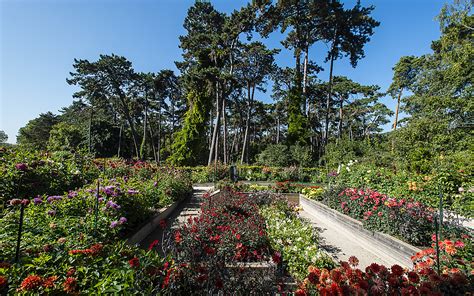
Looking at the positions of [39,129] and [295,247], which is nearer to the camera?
[295,247]

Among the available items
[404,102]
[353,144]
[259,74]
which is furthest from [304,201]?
[404,102]

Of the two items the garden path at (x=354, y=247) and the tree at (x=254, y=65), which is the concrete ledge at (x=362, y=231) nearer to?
the garden path at (x=354, y=247)

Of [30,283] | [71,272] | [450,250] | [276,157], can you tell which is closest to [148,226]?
[71,272]

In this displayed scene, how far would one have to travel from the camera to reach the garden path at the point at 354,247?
3889mm

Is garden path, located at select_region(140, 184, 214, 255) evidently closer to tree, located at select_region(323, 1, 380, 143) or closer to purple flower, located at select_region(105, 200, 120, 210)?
purple flower, located at select_region(105, 200, 120, 210)

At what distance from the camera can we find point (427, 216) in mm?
4012

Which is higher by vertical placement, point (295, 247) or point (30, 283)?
point (30, 283)

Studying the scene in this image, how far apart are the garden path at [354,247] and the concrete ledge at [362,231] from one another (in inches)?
2.9

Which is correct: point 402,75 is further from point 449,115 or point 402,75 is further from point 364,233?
point 364,233

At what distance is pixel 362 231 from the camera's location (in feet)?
15.7

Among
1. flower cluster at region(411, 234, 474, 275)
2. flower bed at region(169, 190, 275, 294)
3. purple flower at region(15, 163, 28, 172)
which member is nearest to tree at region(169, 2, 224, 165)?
purple flower at region(15, 163, 28, 172)

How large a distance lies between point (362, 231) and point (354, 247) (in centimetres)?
43

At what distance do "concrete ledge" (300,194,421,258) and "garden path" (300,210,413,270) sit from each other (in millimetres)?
73

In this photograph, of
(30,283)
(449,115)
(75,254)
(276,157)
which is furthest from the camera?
(276,157)
